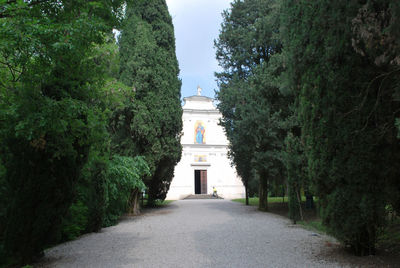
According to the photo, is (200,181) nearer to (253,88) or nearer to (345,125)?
(253,88)

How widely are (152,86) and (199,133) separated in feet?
62.0

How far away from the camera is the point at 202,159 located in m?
32.9

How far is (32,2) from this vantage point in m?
4.12

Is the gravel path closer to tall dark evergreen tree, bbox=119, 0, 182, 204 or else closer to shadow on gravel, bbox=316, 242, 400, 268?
shadow on gravel, bbox=316, 242, 400, 268

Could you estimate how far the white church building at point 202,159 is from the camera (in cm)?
3192

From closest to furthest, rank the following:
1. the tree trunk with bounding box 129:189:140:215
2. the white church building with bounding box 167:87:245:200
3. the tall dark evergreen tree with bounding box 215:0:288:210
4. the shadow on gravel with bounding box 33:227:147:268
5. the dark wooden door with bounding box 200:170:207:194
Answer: the shadow on gravel with bounding box 33:227:147:268 < the tall dark evergreen tree with bounding box 215:0:288:210 < the tree trunk with bounding box 129:189:140:215 < the white church building with bounding box 167:87:245:200 < the dark wooden door with bounding box 200:170:207:194

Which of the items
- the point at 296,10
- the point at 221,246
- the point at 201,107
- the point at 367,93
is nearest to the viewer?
the point at 367,93

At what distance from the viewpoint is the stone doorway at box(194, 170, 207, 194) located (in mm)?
32500

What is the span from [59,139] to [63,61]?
1.14 m

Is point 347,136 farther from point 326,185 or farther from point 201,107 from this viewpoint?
point 201,107

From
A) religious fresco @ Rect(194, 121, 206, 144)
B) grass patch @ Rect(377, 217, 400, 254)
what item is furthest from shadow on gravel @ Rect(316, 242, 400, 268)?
religious fresco @ Rect(194, 121, 206, 144)

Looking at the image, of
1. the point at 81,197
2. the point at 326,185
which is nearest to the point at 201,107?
the point at 81,197

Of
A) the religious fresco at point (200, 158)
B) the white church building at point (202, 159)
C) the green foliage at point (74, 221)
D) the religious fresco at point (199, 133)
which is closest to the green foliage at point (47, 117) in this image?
the green foliage at point (74, 221)

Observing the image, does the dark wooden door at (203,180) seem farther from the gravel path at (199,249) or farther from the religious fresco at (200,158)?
the gravel path at (199,249)
